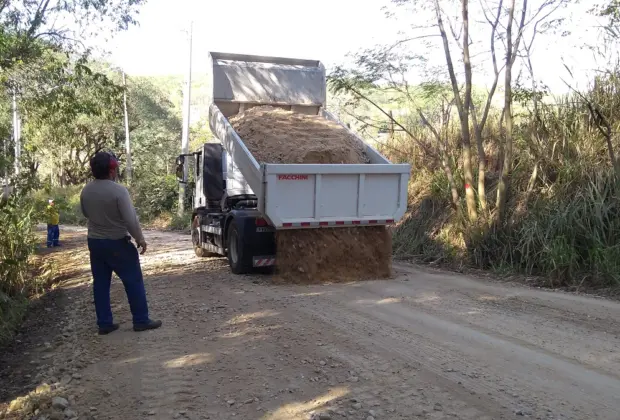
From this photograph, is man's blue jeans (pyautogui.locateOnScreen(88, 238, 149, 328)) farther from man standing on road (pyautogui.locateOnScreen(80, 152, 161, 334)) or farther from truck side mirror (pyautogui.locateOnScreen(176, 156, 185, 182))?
truck side mirror (pyautogui.locateOnScreen(176, 156, 185, 182))

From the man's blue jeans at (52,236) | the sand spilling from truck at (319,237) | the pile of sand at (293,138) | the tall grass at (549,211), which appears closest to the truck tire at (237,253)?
the sand spilling from truck at (319,237)

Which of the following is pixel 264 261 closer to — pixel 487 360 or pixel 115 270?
pixel 115 270

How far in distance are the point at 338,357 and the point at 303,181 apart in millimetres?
3659

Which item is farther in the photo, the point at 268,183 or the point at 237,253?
the point at 237,253

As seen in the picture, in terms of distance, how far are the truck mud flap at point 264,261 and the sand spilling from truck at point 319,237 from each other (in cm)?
42

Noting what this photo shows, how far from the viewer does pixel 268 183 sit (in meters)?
7.67

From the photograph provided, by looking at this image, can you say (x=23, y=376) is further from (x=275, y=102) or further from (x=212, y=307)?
(x=275, y=102)

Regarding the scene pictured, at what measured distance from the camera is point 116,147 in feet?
133

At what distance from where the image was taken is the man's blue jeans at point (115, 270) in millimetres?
5590

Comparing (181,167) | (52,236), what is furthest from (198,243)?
(52,236)

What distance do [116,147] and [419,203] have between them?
32839 millimetres

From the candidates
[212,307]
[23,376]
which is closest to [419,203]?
[212,307]

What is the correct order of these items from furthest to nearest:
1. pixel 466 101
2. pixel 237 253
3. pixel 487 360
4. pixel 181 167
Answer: pixel 181 167, pixel 466 101, pixel 237 253, pixel 487 360

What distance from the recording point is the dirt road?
3756 mm
